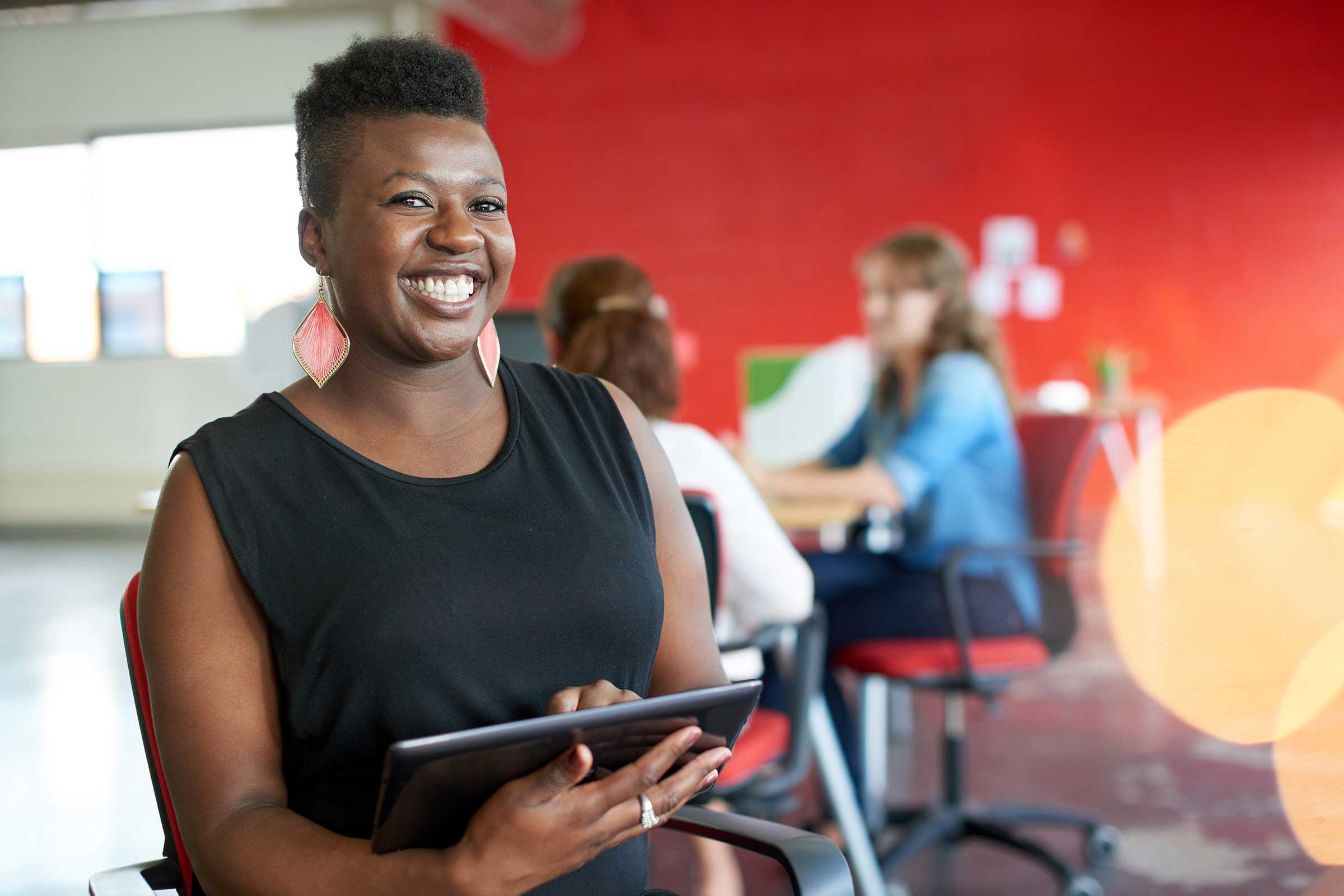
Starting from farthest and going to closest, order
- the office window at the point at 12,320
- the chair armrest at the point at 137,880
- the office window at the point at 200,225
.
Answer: the office window at the point at 12,320
the office window at the point at 200,225
the chair armrest at the point at 137,880

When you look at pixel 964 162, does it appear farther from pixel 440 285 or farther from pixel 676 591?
pixel 440 285

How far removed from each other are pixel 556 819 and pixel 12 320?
361 inches

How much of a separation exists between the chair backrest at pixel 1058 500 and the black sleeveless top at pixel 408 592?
71.0 inches

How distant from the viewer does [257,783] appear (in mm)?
1002

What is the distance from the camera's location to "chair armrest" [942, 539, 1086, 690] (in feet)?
8.46

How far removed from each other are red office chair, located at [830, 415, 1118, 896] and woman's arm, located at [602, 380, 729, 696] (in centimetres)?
142

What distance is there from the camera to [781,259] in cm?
768

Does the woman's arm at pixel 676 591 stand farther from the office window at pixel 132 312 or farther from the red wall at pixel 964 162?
the office window at pixel 132 312

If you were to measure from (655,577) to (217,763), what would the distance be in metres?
0.42

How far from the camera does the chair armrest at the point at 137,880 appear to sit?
1.06m

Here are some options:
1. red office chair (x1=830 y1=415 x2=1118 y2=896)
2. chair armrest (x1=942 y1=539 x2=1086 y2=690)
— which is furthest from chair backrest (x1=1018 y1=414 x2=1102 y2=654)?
chair armrest (x1=942 y1=539 x2=1086 y2=690)

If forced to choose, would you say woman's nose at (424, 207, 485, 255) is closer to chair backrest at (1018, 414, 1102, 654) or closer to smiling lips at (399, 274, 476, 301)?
smiling lips at (399, 274, 476, 301)

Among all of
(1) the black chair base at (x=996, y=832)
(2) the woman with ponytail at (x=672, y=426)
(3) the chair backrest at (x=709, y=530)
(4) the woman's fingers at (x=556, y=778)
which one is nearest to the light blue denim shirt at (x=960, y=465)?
(1) the black chair base at (x=996, y=832)

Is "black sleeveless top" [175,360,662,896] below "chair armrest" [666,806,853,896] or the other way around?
the other way around
